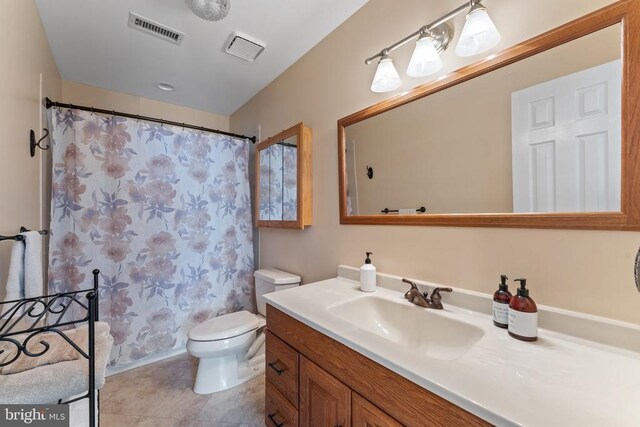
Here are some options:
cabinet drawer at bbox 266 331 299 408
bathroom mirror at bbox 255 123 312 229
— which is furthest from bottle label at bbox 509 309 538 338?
bathroom mirror at bbox 255 123 312 229

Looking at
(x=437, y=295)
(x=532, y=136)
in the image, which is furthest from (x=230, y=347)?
(x=532, y=136)

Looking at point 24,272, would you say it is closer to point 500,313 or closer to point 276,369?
point 276,369

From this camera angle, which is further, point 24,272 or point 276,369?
point 276,369

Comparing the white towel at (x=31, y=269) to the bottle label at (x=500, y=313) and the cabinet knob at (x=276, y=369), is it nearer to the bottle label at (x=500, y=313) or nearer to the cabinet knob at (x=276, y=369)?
the cabinet knob at (x=276, y=369)

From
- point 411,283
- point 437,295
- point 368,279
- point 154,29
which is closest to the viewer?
point 437,295

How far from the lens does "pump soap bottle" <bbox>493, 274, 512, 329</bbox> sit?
2.63ft

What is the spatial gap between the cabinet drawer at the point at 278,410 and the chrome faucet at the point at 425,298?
0.64m

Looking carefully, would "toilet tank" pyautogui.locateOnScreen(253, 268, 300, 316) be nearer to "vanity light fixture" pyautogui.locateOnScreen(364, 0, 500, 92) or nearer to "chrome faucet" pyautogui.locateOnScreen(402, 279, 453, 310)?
"chrome faucet" pyautogui.locateOnScreen(402, 279, 453, 310)

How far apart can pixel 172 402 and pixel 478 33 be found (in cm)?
242

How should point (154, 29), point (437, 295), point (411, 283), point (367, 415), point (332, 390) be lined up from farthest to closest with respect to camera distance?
Result: 1. point (154, 29)
2. point (411, 283)
3. point (437, 295)
4. point (332, 390)
5. point (367, 415)

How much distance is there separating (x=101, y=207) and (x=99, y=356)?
4.67 feet

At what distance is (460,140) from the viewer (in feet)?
3.34

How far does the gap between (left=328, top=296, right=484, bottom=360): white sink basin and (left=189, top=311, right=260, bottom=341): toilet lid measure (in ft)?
3.06

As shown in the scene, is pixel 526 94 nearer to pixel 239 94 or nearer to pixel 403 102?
pixel 403 102
